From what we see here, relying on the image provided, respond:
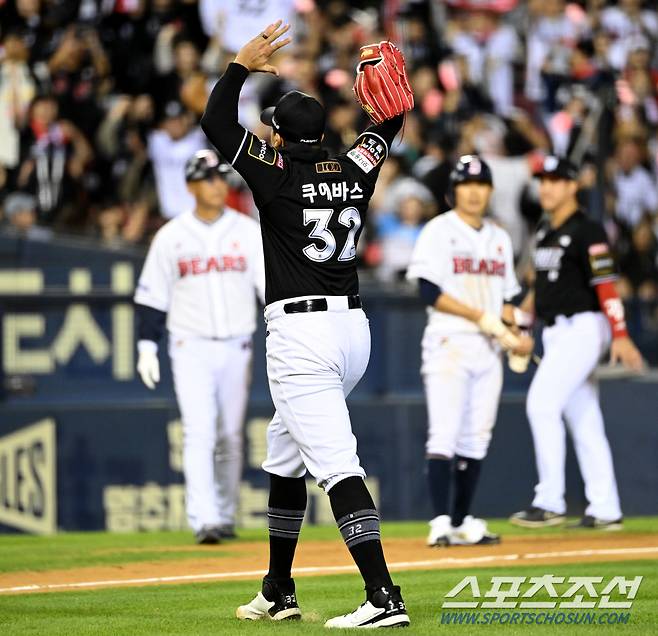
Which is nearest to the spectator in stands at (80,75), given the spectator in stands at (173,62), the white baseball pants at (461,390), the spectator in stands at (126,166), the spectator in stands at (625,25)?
the spectator in stands at (126,166)

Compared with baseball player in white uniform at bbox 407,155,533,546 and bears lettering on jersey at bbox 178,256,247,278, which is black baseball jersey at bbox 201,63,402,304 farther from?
bears lettering on jersey at bbox 178,256,247,278

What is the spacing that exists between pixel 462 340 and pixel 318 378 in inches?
132

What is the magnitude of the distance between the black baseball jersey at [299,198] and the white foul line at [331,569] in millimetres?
2212

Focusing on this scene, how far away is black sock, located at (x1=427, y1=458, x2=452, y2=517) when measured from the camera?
897 centimetres

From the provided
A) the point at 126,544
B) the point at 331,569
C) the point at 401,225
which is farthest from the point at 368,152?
the point at 401,225

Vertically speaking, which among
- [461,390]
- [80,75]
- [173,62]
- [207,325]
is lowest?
[461,390]

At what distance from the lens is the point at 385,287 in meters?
11.7

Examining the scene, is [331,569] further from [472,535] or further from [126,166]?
[126,166]

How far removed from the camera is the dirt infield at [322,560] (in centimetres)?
756

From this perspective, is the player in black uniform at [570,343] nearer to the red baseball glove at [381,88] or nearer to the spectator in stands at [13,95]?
the red baseball glove at [381,88]

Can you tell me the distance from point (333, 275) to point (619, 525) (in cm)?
485

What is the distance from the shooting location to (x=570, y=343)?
998 centimetres

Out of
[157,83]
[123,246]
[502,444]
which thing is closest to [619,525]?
[502,444]

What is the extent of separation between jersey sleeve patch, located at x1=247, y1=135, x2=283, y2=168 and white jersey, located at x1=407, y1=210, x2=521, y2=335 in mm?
3300
